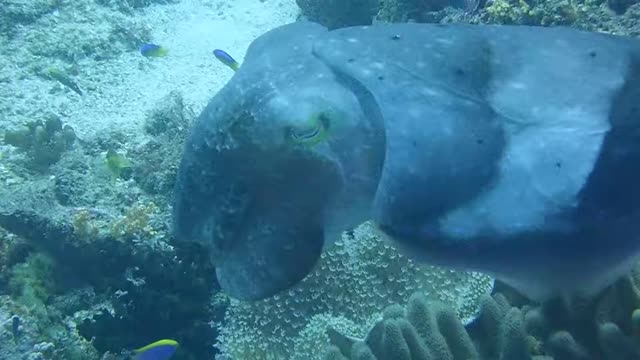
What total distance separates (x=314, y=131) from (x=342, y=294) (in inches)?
79.4

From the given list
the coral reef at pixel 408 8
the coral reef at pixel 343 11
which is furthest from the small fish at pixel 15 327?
the coral reef at pixel 343 11

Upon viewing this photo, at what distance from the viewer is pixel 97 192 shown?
6676 mm

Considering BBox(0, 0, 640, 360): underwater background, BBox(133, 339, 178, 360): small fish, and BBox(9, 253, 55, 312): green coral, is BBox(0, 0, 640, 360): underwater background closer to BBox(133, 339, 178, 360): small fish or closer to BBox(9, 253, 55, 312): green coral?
BBox(9, 253, 55, 312): green coral

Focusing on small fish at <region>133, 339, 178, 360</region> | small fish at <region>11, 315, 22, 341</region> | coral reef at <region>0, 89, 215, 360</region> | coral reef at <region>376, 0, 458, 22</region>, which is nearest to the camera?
small fish at <region>133, 339, 178, 360</region>

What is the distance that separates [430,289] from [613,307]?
1.60 m

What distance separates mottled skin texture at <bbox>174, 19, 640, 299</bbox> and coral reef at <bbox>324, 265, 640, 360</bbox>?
492mm

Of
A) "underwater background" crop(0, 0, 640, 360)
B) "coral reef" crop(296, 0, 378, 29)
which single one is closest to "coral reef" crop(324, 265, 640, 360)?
"underwater background" crop(0, 0, 640, 360)

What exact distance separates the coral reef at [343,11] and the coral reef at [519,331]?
25.1 feet

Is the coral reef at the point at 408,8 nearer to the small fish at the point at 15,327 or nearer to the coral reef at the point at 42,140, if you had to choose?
the coral reef at the point at 42,140

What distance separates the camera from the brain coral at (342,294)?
4.66m

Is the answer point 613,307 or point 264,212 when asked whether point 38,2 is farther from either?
point 613,307

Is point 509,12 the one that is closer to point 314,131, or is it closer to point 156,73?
point 314,131

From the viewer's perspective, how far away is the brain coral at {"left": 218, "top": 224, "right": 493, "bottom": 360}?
466cm

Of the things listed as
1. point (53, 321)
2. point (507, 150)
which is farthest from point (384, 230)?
point (53, 321)
